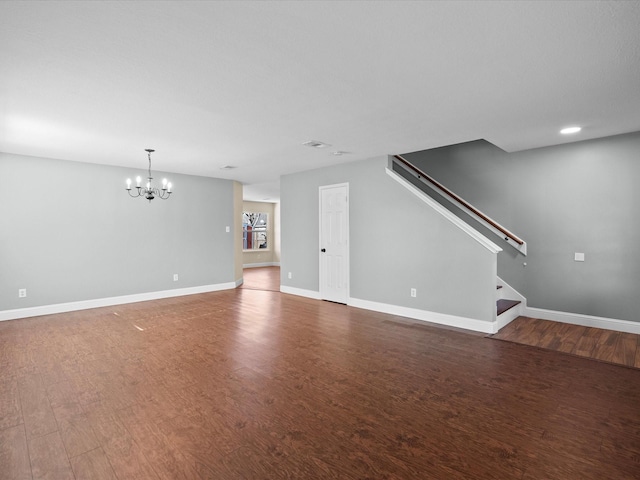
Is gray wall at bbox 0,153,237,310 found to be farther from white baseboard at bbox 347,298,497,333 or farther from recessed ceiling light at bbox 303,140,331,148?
white baseboard at bbox 347,298,497,333

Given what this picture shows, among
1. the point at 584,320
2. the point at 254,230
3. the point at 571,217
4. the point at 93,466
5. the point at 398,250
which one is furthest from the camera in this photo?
the point at 254,230

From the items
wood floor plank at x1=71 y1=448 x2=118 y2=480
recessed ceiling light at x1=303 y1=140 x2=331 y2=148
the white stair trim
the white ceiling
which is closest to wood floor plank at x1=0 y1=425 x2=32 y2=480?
wood floor plank at x1=71 y1=448 x2=118 y2=480

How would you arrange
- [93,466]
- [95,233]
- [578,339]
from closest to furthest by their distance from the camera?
[93,466] → [578,339] → [95,233]

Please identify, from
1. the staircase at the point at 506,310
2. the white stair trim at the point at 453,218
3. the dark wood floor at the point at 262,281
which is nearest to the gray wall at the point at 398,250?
the white stair trim at the point at 453,218

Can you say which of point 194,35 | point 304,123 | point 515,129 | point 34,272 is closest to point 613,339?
point 515,129

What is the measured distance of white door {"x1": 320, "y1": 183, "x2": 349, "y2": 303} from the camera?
5898 millimetres

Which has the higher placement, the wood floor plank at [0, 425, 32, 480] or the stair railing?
the stair railing

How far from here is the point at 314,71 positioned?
2490 millimetres

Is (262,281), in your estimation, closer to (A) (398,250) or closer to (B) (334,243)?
(B) (334,243)

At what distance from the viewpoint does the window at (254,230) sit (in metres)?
12.0

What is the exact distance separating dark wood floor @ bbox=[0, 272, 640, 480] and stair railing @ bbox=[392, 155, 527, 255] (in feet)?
6.29

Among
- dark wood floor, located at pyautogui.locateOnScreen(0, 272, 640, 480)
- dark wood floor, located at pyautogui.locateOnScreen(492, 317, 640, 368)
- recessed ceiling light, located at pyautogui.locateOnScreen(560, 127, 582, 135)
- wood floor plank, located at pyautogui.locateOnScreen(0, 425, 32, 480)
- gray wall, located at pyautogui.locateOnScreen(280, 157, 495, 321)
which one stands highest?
recessed ceiling light, located at pyautogui.locateOnScreen(560, 127, 582, 135)

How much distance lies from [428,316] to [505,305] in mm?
1162

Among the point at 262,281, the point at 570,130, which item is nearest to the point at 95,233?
the point at 262,281
